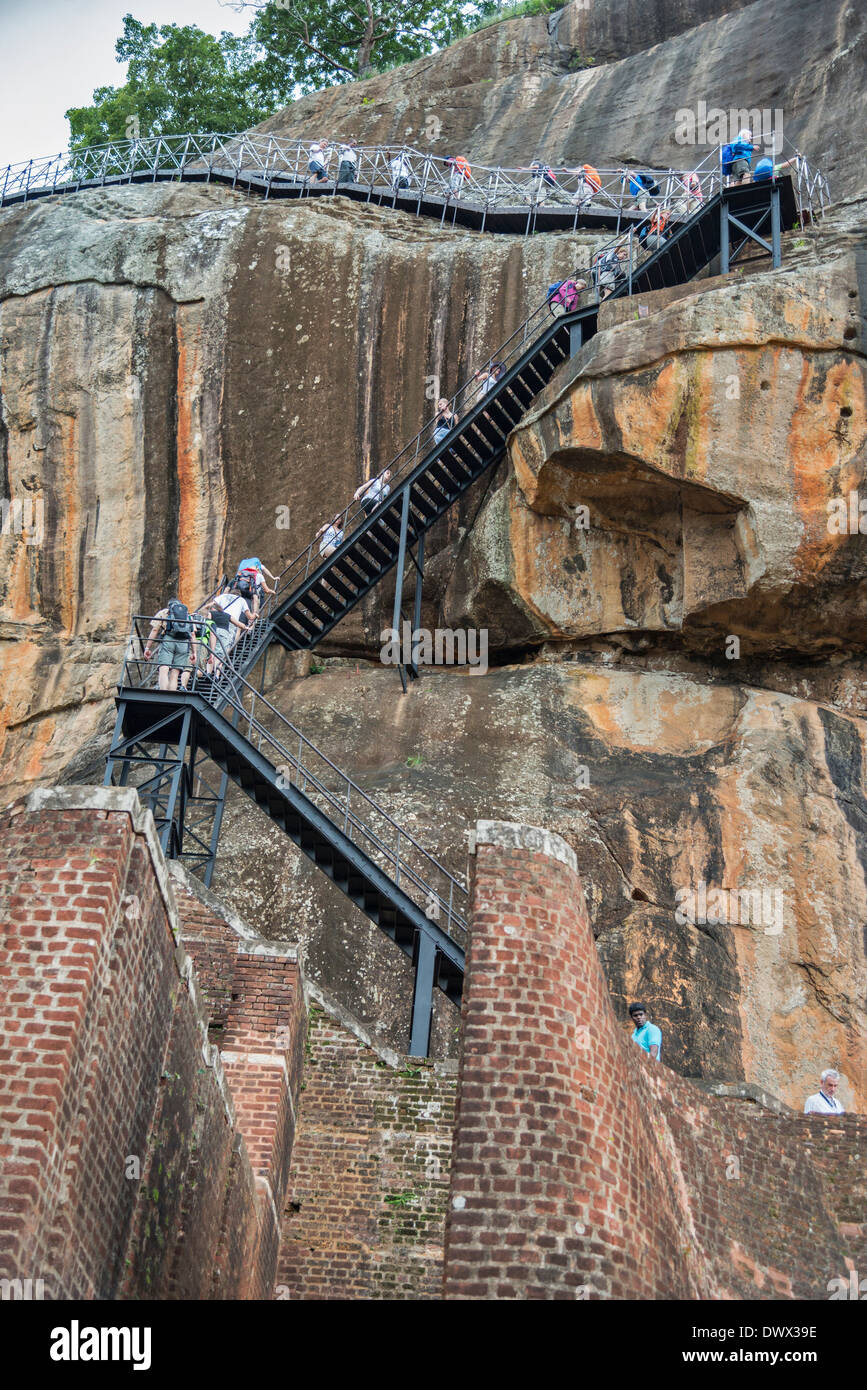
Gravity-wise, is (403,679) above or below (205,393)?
below

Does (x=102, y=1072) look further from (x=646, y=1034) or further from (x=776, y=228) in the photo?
(x=776, y=228)

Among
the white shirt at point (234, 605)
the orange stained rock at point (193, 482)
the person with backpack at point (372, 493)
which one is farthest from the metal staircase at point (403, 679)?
the orange stained rock at point (193, 482)

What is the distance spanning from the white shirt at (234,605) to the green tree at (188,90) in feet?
83.4

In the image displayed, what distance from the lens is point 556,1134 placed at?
29.1 feet

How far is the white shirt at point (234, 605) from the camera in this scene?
72.7ft

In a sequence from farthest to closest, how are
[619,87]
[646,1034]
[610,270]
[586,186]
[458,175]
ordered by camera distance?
[619,87] → [458,175] → [586,186] → [610,270] → [646,1034]

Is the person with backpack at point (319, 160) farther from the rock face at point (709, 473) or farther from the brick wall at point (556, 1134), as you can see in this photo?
the brick wall at point (556, 1134)

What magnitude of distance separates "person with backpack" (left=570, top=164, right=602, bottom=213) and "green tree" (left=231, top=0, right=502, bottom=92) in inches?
679

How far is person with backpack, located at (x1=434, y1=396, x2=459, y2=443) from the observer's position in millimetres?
25220

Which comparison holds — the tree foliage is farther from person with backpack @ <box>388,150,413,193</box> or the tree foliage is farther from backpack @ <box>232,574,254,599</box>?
backpack @ <box>232,574,254,599</box>

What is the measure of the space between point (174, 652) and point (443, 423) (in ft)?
27.9

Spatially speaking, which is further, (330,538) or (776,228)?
(330,538)

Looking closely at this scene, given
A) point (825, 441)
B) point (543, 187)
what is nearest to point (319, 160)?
point (543, 187)

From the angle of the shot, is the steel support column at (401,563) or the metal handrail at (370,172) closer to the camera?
the steel support column at (401,563)
